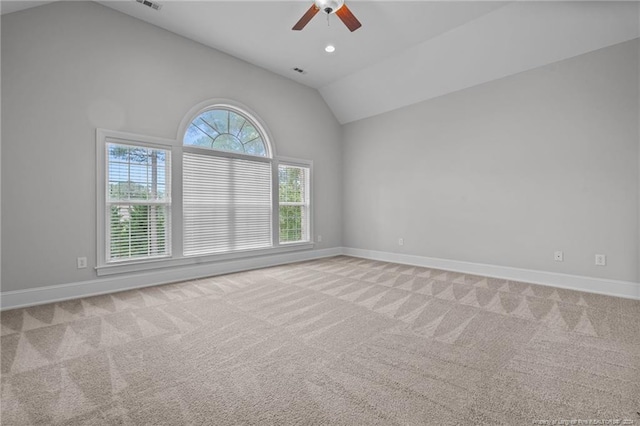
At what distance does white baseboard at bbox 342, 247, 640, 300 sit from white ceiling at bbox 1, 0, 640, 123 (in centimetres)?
286

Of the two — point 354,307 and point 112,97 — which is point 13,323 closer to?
point 112,97

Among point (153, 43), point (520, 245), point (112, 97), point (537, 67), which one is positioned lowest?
point (520, 245)

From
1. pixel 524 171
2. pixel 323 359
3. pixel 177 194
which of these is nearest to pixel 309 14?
pixel 177 194

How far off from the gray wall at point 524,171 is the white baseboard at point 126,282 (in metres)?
2.61

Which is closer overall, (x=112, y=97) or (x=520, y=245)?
(x=112, y=97)

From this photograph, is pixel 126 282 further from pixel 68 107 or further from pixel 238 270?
pixel 68 107

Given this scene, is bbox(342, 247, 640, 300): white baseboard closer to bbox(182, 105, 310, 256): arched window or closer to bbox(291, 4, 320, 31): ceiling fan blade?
bbox(182, 105, 310, 256): arched window

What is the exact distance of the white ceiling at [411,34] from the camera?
11.1 feet

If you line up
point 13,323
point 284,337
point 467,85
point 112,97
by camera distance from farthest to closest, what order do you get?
1. point 467,85
2. point 112,97
3. point 13,323
4. point 284,337

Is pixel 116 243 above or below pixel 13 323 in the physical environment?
above

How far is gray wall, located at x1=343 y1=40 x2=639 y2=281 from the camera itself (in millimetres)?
3363

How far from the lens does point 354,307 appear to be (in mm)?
3008

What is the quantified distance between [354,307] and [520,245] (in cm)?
277

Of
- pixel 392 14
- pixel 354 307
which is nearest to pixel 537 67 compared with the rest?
pixel 392 14
